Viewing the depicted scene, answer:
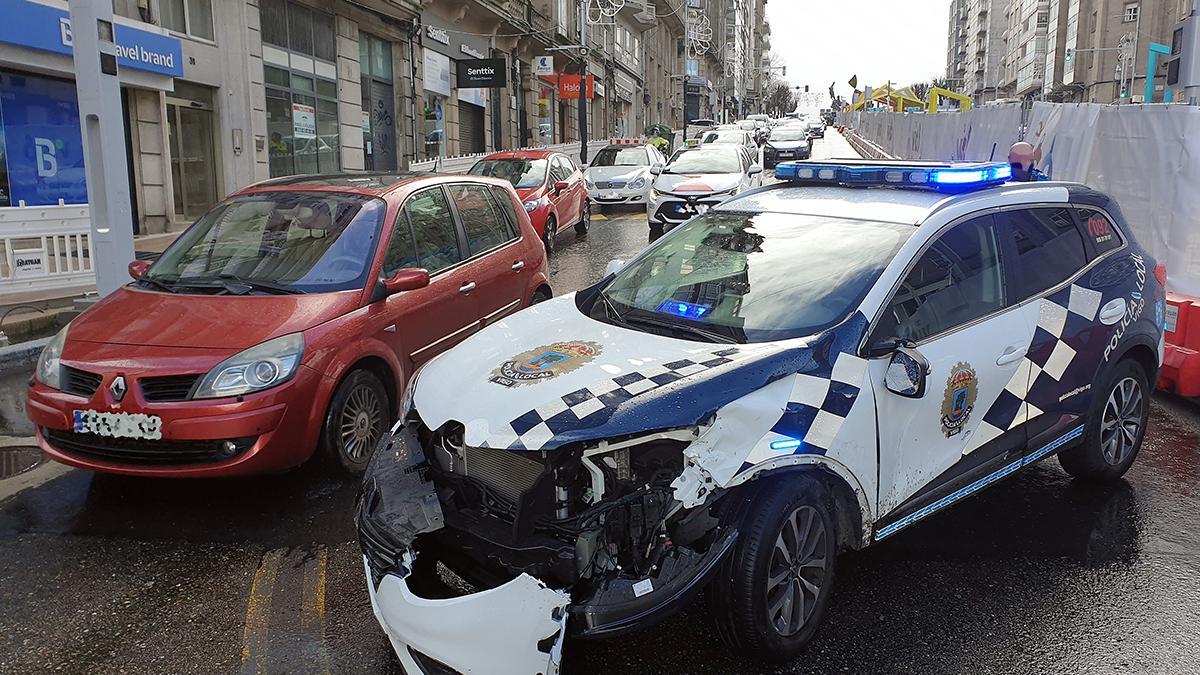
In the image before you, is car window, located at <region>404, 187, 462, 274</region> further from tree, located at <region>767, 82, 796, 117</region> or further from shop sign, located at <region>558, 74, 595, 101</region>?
tree, located at <region>767, 82, 796, 117</region>

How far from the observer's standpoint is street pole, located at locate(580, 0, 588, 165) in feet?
108

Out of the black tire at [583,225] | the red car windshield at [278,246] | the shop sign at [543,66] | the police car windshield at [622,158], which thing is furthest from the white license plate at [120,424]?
A: the shop sign at [543,66]

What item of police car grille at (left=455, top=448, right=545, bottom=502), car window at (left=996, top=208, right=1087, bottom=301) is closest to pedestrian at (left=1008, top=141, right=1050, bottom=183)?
car window at (left=996, top=208, right=1087, bottom=301)

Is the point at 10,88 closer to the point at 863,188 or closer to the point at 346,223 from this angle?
the point at 346,223

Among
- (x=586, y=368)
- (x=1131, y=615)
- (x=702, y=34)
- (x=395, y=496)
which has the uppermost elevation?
(x=702, y=34)

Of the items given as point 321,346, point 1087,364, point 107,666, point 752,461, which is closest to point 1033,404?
point 1087,364

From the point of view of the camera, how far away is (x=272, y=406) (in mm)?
4359

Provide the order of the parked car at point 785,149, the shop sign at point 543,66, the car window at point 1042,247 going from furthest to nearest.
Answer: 1. the parked car at point 785,149
2. the shop sign at point 543,66
3. the car window at point 1042,247

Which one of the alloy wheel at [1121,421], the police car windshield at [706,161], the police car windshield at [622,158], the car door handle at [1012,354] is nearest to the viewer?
the car door handle at [1012,354]

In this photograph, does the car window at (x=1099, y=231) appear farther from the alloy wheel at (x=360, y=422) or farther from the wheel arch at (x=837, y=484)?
the alloy wheel at (x=360, y=422)

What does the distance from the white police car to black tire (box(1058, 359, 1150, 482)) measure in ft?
0.09

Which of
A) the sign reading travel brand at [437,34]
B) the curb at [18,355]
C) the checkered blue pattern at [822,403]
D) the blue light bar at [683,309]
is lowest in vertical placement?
the curb at [18,355]

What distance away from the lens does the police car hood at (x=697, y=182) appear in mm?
15438

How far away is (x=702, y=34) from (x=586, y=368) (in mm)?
82109
